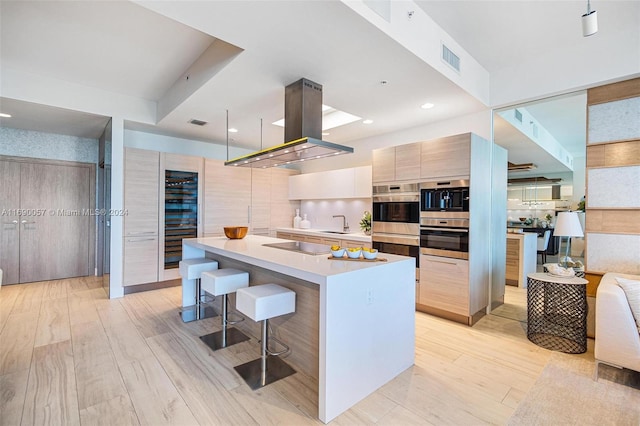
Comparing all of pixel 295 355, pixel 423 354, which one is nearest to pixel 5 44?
pixel 295 355

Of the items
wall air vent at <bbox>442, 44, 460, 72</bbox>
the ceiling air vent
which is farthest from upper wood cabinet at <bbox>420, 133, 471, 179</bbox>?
the ceiling air vent

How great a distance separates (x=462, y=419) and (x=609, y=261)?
2.35 meters

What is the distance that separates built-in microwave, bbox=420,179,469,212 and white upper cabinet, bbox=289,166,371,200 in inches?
50.0

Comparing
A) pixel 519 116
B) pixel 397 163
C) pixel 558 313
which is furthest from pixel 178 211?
pixel 558 313

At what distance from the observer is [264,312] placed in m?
2.17

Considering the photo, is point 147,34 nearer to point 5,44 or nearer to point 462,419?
point 5,44

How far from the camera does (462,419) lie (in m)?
1.86

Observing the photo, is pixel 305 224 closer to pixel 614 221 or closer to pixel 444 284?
pixel 444 284

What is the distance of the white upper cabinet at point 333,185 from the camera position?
5051mm

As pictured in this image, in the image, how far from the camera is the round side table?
280cm

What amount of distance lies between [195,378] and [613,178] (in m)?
4.16

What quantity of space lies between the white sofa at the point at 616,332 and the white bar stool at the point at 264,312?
2.36 meters

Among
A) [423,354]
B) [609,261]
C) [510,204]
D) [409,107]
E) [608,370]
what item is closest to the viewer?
[608,370]

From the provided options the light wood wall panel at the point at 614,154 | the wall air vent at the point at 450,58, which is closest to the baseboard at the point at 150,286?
the wall air vent at the point at 450,58
